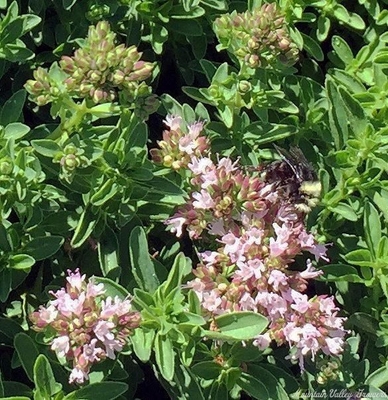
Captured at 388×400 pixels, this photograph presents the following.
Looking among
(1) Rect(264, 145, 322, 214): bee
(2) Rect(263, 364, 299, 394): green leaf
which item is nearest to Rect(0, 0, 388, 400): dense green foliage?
(2) Rect(263, 364, 299, 394): green leaf

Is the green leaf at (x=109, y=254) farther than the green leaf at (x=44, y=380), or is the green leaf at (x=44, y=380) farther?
the green leaf at (x=109, y=254)

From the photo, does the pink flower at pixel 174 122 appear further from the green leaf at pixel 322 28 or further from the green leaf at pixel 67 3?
the green leaf at pixel 322 28

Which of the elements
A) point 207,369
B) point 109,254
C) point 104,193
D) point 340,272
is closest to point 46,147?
point 104,193

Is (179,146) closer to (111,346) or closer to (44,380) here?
(111,346)

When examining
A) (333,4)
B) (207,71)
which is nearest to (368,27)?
(333,4)

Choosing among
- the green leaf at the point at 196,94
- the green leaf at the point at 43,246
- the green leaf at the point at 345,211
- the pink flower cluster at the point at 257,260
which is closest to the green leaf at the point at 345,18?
the green leaf at the point at 196,94

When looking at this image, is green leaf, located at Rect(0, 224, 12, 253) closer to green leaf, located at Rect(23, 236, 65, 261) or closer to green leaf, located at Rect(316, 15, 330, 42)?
green leaf, located at Rect(23, 236, 65, 261)

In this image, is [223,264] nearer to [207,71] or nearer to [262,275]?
[262,275]
